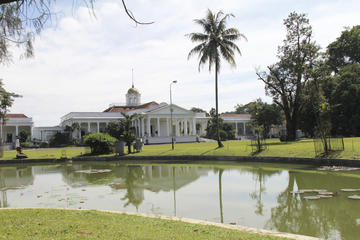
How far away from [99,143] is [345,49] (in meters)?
36.9

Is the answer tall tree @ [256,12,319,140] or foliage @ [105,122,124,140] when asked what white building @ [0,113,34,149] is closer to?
foliage @ [105,122,124,140]

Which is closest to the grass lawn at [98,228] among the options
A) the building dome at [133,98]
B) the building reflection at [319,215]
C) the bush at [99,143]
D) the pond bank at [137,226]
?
the pond bank at [137,226]

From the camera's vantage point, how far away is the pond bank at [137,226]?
16.7 feet

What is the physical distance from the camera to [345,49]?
46.0 meters

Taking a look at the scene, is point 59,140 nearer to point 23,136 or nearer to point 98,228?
point 23,136

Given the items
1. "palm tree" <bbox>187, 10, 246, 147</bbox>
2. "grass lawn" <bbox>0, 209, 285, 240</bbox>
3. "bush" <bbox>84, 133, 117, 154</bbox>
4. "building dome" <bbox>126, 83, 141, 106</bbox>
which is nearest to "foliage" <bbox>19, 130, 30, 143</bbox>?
"building dome" <bbox>126, 83, 141, 106</bbox>

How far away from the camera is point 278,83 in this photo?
110 feet

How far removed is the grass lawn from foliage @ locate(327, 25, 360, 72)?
46997 mm

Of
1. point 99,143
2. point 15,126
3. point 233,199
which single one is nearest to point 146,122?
point 15,126

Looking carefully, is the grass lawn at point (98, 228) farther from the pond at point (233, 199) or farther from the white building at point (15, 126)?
the white building at point (15, 126)

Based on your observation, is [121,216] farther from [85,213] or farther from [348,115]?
[348,115]

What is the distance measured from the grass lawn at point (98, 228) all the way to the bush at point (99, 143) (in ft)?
74.9

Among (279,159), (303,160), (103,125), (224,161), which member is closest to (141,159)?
(224,161)

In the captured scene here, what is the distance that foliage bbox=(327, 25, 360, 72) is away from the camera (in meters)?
44.9
